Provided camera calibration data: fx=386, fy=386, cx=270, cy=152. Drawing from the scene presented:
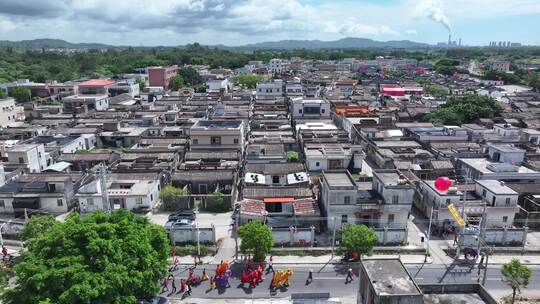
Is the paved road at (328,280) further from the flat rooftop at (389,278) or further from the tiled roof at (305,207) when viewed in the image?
the flat rooftop at (389,278)

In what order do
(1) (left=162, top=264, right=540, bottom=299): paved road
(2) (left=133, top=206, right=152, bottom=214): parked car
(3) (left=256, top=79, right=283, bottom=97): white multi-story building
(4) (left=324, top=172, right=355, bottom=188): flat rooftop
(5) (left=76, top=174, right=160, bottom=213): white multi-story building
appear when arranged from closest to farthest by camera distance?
(1) (left=162, top=264, right=540, bottom=299): paved road → (4) (left=324, top=172, right=355, bottom=188): flat rooftop → (5) (left=76, top=174, right=160, bottom=213): white multi-story building → (2) (left=133, top=206, right=152, bottom=214): parked car → (3) (left=256, top=79, right=283, bottom=97): white multi-story building

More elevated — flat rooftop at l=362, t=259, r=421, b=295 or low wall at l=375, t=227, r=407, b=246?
flat rooftop at l=362, t=259, r=421, b=295

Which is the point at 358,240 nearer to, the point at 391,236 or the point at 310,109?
the point at 391,236

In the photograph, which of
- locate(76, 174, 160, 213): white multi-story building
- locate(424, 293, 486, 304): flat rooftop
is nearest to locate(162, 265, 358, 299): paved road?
locate(424, 293, 486, 304): flat rooftop

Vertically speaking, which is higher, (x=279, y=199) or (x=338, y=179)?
(x=338, y=179)

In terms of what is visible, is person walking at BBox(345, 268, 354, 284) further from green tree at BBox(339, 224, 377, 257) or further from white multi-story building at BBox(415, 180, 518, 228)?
white multi-story building at BBox(415, 180, 518, 228)

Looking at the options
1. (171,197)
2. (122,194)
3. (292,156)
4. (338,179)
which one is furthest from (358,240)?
(122,194)

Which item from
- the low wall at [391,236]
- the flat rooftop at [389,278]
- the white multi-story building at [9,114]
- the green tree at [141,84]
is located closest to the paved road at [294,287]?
the low wall at [391,236]

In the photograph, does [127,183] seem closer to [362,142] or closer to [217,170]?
[217,170]
